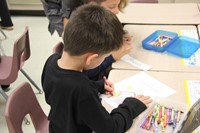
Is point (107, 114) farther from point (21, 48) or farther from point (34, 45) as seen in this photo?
point (34, 45)

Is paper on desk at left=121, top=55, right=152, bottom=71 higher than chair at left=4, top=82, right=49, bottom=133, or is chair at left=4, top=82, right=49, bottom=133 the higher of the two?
paper on desk at left=121, top=55, right=152, bottom=71

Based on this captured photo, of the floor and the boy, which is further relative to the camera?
the floor

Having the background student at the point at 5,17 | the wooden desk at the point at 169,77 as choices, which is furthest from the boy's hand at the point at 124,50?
the background student at the point at 5,17

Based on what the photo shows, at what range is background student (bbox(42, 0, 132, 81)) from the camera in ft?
5.00

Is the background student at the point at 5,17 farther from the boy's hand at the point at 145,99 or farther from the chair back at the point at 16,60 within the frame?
the boy's hand at the point at 145,99

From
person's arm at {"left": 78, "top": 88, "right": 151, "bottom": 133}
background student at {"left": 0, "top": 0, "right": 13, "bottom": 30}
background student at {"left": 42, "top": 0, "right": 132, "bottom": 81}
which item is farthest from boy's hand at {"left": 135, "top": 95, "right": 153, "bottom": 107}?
background student at {"left": 0, "top": 0, "right": 13, "bottom": 30}

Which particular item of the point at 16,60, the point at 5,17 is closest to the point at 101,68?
the point at 16,60

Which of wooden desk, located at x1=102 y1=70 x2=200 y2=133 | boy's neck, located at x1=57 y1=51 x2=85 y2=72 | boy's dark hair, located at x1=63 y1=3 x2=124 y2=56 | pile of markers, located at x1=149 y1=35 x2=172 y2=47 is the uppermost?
boy's dark hair, located at x1=63 y1=3 x2=124 y2=56

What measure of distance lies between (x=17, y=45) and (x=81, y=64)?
1.04 metres

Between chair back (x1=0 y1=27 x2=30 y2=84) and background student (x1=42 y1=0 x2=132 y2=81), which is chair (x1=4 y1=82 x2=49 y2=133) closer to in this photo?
background student (x1=42 y1=0 x2=132 y2=81)

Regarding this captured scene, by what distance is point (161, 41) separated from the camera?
1.68 metres

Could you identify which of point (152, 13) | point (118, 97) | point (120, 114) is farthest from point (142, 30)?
point (120, 114)

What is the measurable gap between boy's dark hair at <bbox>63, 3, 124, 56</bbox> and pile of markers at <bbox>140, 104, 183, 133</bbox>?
336mm

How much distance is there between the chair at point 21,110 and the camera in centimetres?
117
